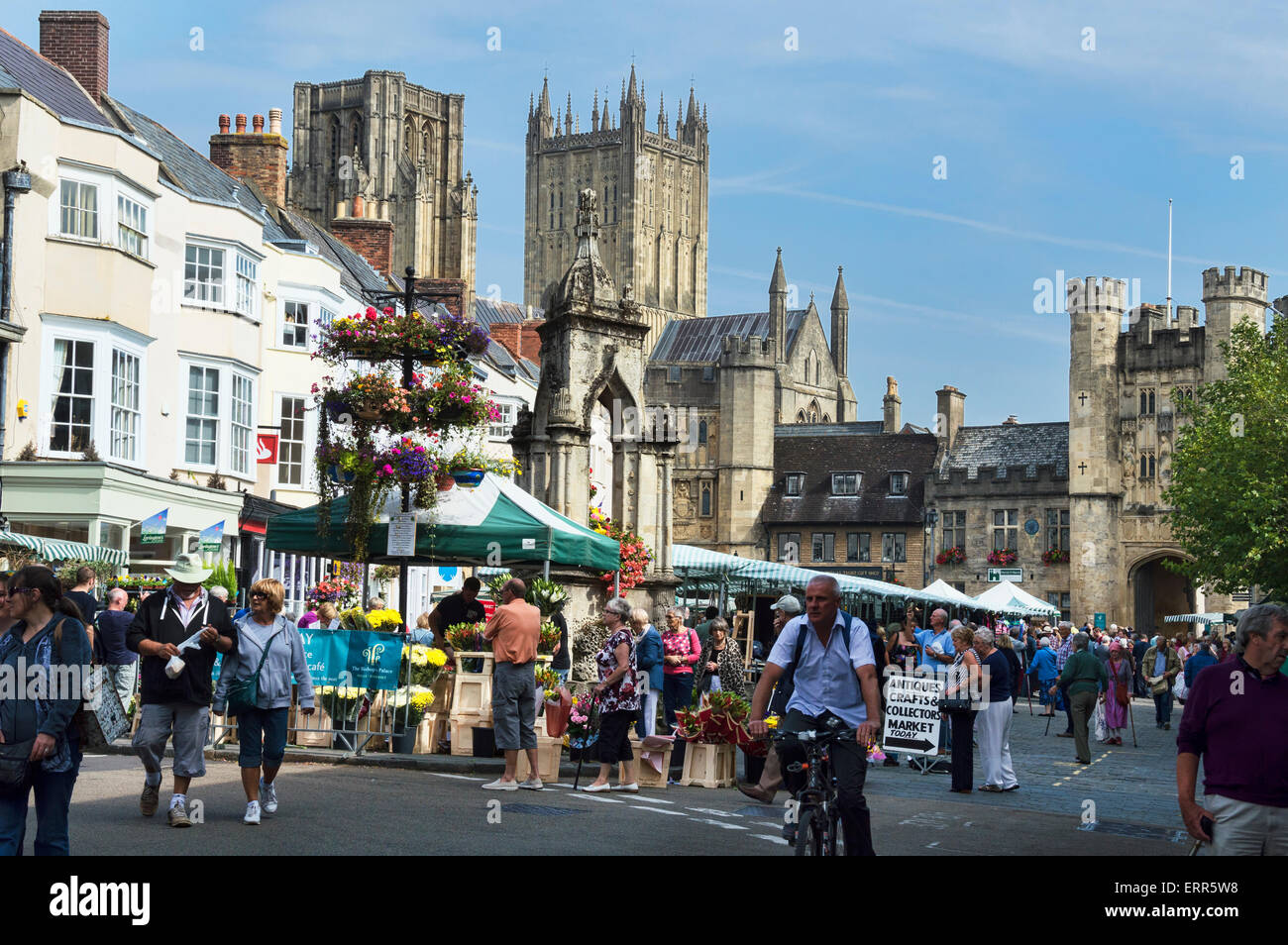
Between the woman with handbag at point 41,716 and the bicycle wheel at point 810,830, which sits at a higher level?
the woman with handbag at point 41,716

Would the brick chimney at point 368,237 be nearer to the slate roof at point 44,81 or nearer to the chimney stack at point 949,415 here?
the slate roof at point 44,81

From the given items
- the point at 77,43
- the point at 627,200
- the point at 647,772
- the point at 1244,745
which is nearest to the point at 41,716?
the point at 1244,745

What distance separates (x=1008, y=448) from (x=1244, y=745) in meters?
66.5

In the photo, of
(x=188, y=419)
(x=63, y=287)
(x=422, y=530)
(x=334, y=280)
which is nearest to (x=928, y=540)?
(x=334, y=280)

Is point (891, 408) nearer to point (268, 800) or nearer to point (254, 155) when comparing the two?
point (254, 155)

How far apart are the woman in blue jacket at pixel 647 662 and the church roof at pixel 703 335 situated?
9696cm

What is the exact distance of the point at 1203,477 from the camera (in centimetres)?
4116

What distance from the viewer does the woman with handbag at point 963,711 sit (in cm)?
1546

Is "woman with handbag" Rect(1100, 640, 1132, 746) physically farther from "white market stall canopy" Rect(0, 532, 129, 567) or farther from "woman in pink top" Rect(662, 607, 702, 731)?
"white market stall canopy" Rect(0, 532, 129, 567)

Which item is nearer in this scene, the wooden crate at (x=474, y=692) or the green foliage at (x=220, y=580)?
the wooden crate at (x=474, y=692)

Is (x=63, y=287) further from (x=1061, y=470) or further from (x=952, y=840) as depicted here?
(x=1061, y=470)

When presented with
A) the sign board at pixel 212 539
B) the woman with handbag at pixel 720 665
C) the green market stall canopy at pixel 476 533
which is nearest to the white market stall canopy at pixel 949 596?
the woman with handbag at pixel 720 665

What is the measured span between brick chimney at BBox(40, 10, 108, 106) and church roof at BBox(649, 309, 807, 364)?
82.5 metres

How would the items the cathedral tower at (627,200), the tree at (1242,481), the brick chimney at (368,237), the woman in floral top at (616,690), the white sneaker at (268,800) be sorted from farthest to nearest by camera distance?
the cathedral tower at (627,200), the brick chimney at (368,237), the tree at (1242,481), the woman in floral top at (616,690), the white sneaker at (268,800)
